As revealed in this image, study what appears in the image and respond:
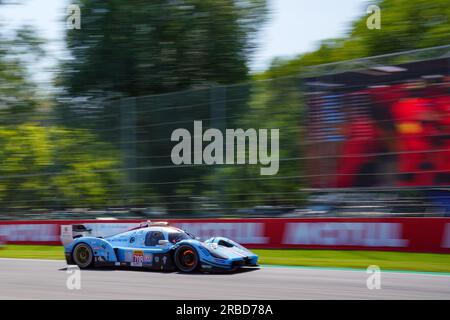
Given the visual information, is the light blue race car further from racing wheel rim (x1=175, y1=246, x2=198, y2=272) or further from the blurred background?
the blurred background

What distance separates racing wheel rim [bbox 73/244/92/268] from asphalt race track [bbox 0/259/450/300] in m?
0.31

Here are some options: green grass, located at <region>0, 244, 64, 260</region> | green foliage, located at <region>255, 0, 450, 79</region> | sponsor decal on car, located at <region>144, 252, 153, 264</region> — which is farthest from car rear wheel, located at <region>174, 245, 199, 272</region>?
green foliage, located at <region>255, 0, 450, 79</region>

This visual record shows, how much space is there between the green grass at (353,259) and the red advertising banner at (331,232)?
245 millimetres

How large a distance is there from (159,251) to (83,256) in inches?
71.3

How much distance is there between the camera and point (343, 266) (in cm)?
1241

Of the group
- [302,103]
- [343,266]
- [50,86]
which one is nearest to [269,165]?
[302,103]

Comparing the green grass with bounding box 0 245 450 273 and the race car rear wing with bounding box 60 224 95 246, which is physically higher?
the race car rear wing with bounding box 60 224 95 246

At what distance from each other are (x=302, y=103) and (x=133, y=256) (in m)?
8.53

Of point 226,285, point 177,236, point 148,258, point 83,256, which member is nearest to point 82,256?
point 83,256

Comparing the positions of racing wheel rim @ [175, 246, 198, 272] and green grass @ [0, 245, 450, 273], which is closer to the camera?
racing wheel rim @ [175, 246, 198, 272]

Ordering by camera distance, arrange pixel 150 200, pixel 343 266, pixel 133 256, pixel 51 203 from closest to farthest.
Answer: pixel 133 256, pixel 343 266, pixel 150 200, pixel 51 203

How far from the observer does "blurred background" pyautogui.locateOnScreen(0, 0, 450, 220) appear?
639 inches

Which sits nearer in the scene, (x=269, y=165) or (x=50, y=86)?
(x=269, y=165)
